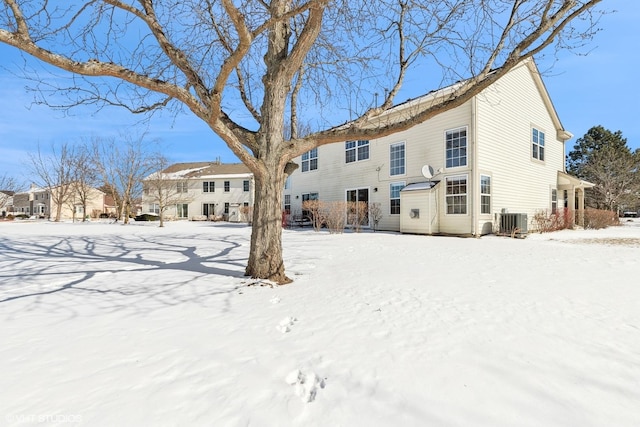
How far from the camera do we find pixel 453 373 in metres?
2.24

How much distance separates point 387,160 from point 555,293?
40.3ft

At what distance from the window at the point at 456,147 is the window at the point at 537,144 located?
5687 millimetres

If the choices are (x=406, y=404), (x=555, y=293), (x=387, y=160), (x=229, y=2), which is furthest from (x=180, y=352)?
(x=387, y=160)

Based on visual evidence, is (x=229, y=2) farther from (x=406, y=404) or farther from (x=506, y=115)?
(x=506, y=115)

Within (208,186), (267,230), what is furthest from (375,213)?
(208,186)

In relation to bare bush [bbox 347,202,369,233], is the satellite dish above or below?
above

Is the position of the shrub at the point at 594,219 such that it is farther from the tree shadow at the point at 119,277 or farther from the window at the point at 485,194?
the tree shadow at the point at 119,277

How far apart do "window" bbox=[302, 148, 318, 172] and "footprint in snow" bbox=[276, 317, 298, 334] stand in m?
17.1

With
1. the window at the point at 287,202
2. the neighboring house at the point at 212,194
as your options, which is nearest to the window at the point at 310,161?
the window at the point at 287,202

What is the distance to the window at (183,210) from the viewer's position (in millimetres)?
34938

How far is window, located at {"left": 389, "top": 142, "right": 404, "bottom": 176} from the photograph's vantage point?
15203mm

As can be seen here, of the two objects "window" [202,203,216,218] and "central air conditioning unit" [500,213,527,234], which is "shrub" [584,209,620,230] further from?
"window" [202,203,216,218]

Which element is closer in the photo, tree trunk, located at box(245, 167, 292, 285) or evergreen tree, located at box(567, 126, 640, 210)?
tree trunk, located at box(245, 167, 292, 285)

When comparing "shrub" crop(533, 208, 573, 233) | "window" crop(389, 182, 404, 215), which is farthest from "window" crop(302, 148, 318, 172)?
"shrub" crop(533, 208, 573, 233)
